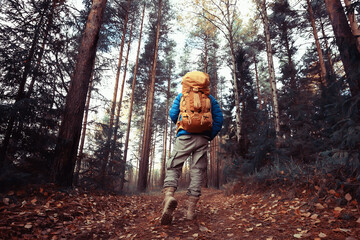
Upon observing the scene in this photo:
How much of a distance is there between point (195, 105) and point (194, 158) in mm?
978

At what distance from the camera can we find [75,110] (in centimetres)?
511

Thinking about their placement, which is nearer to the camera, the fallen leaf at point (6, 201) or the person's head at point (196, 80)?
the fallen leaf at point (6, 201)

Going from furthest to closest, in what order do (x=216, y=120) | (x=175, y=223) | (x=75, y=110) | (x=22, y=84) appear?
(x=75, y=110) < (x=22, y=84) < (x=216, y=120) < (x=175, y=223)

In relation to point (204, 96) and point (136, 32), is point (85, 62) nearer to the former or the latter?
point (204, 96)

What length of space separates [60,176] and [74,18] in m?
4.95

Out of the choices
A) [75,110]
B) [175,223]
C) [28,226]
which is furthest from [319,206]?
[75,110]

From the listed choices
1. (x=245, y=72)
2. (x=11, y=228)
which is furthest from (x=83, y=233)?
(x=245, y=72)

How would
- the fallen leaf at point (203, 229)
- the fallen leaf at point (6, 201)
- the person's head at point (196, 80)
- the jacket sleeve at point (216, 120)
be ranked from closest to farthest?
the fallen leaf at point (203, 229)
the fallen leaf at point (6, 201)
the person's head at point (196, 80)
the jacket sleeve at point (216, 120)

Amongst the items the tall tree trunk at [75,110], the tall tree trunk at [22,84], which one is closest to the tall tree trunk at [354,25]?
the tall tree trunk at [75,110]

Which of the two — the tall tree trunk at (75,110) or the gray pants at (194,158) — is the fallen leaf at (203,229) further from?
the tall tree trunk at (75,110)

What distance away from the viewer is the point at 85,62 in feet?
17.8

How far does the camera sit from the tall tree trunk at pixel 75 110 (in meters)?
4.73

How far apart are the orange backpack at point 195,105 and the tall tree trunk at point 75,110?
10.9 ft

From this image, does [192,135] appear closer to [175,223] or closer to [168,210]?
[168,210]
